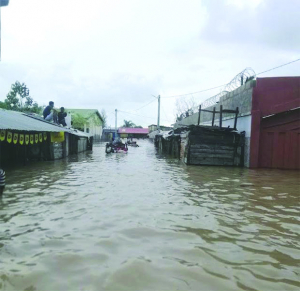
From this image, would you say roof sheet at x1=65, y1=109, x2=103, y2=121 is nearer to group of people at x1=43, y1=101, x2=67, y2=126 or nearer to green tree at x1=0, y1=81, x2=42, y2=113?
green tree at x1=0, y1=81, x2=42, y2=113

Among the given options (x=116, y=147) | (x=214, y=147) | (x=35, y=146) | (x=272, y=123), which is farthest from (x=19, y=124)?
(x=116, y=147)

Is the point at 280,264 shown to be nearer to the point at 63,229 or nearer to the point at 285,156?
the point at 63,229

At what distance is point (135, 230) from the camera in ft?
16.1

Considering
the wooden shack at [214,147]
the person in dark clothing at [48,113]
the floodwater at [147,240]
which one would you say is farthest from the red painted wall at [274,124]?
the person in dark clothing at [48,113]

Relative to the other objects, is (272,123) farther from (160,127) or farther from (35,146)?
(160,127)

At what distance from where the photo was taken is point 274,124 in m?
14.5

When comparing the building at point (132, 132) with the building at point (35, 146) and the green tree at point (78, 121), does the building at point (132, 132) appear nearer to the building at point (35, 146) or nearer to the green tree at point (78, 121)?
→ the green tree at point (78, 121)

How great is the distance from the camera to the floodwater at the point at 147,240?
3.32 meters

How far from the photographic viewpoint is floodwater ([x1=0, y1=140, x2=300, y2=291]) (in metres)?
3.32

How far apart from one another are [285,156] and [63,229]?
12.4 meters

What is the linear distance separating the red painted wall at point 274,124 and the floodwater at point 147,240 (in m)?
6.56

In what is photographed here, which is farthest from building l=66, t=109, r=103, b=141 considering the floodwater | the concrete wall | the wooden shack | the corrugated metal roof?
the floodwater

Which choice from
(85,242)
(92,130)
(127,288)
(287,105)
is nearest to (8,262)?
(85,242)

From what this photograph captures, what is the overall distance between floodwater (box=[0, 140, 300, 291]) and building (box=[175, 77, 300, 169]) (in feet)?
21.5
